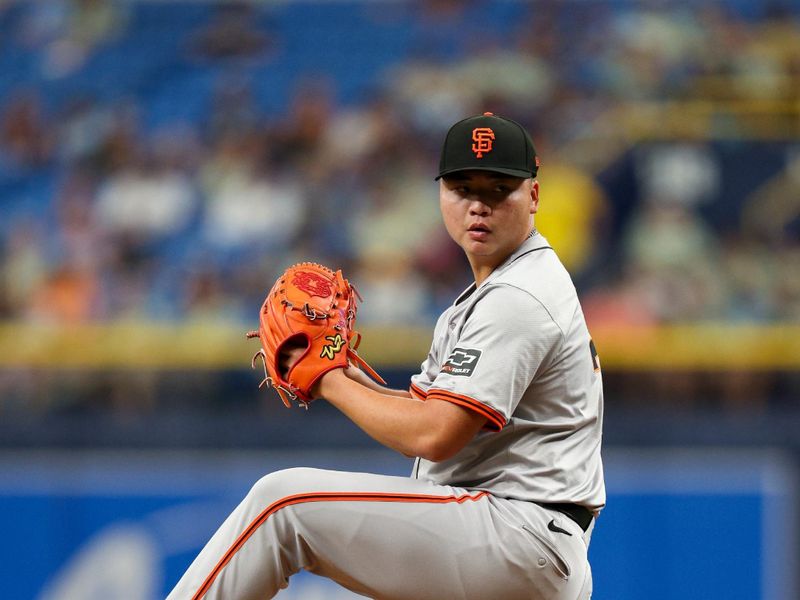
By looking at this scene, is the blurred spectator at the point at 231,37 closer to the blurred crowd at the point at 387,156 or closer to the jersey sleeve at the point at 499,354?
the blurred crowd at the point at 387,156

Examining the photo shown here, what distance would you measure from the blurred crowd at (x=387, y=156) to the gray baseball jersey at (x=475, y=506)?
14.9ft

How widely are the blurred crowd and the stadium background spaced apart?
20 millimetres

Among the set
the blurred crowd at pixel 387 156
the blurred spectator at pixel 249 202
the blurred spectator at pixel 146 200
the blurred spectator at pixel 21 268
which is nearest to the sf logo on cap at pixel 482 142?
the blurred crowd at pixel 387 156

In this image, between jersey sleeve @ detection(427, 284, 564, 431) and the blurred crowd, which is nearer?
jersey sleeve @ detection(427, 284, 564, 431)

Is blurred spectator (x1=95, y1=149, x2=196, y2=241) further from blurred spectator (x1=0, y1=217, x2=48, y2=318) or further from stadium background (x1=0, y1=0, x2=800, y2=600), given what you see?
blurred spectator (x1=0, y1=217, x2=48, y2=318)

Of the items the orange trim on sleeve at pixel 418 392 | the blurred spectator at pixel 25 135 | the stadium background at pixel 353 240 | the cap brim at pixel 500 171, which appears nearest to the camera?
the cap brim at pixel 500 171

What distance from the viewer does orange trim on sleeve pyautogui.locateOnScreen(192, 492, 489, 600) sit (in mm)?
2473

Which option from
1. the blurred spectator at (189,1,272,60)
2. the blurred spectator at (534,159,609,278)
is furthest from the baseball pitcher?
the blurred spectator at (189,1,272,60)

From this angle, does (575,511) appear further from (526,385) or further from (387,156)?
(387,156)

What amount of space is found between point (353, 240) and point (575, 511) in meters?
5.12

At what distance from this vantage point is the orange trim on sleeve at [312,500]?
2473mm

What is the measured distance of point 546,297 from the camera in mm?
2568

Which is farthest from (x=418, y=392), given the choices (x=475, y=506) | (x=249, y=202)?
(x=249, y=202)

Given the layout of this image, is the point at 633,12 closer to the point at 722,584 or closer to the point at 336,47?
the point at 336,47
